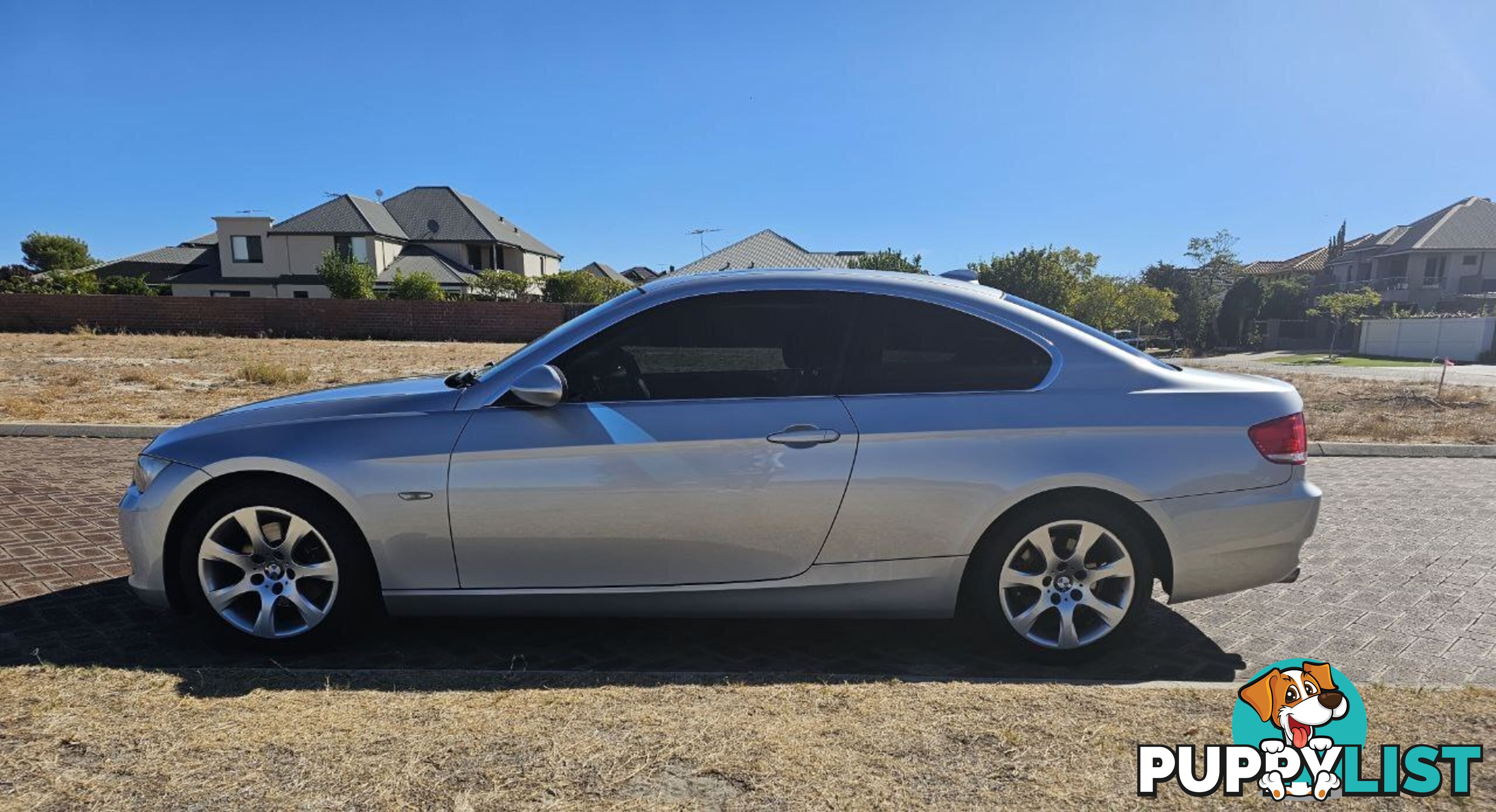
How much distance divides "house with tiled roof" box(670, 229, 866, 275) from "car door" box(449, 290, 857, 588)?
37.1 meters

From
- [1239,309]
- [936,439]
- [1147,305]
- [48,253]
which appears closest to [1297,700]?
[936,439]

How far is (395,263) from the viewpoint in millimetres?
51125

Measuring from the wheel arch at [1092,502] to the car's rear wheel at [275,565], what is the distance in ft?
8.24

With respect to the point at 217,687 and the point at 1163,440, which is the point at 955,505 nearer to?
the point at 1163,440

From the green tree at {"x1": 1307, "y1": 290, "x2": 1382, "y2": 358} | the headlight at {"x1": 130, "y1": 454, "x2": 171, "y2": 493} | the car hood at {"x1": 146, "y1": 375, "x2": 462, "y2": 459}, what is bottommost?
the headlight at {"x1": 130, "y1": 454, "x2": 171, "y2": 493}

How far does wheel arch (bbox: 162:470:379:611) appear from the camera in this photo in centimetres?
323

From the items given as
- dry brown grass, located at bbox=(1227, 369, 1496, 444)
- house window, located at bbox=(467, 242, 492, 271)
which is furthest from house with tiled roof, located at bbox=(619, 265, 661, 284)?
dry brown grass, located at bbox=(1227, 369, 1496, 444)

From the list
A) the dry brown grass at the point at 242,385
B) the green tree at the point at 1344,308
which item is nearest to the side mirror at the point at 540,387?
the dry brown grass at the point at 242,385

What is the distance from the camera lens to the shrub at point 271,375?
14500mm

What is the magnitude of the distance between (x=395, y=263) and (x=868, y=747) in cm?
5472

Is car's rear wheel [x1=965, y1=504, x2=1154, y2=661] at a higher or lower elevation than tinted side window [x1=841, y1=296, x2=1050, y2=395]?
lower

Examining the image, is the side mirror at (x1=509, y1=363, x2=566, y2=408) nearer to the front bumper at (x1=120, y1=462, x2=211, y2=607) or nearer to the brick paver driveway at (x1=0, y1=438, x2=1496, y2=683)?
the brick paver driveway at (x1=0, y1=438, x2=1496, y2=683)

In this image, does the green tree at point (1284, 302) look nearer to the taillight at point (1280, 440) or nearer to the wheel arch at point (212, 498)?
the taillight at point (1280, 440)

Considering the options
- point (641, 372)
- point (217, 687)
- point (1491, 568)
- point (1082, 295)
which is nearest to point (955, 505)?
point (641, 372)
